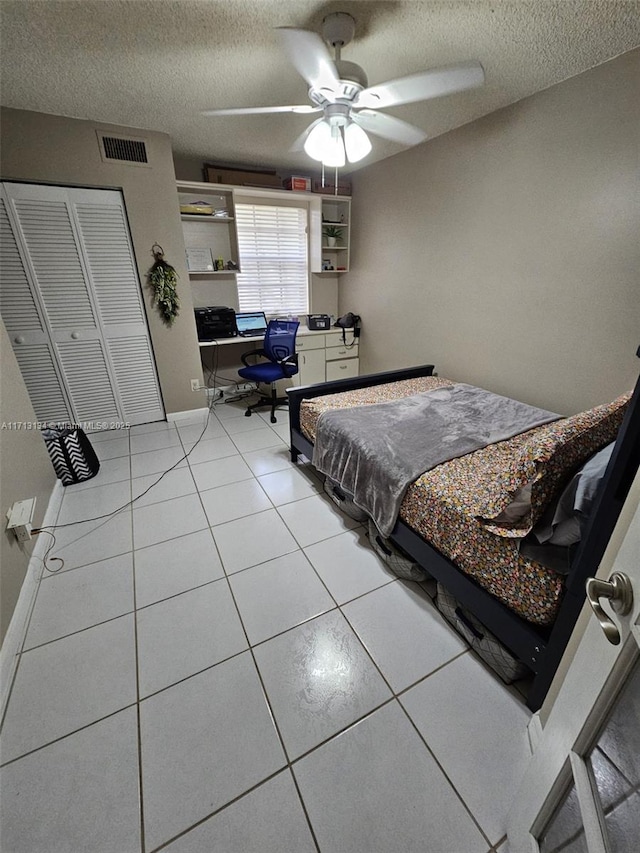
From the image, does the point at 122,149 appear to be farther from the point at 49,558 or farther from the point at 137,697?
the point at 137,697

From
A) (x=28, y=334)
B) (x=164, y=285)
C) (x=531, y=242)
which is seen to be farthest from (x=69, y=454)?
(x=531, y=242)

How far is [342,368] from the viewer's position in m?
4.47

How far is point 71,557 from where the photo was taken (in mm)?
1915

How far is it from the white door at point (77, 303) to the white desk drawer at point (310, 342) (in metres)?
1.59

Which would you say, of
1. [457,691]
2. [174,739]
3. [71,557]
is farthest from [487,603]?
[71,557]

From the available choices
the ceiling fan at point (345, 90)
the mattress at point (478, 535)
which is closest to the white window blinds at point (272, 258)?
the ceiling fan at point (345, 90)

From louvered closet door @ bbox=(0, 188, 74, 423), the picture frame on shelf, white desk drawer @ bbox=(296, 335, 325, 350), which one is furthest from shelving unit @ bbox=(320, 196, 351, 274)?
louvered closet door @ bbox=(0, 188, 74, 423)

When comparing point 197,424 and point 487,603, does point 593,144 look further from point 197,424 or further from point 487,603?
point 197,424

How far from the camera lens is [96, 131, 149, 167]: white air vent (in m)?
2.72

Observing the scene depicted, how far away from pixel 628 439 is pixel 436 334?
2828 millimetres

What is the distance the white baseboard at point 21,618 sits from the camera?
131 centimetres

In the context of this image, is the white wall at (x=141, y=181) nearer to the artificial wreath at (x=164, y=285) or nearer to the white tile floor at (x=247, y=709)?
the artificial wreath at (x=164, y=285)

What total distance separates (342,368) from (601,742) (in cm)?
407

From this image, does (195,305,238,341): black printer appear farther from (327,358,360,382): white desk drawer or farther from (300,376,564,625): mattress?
(300,376,564,625): mattress
